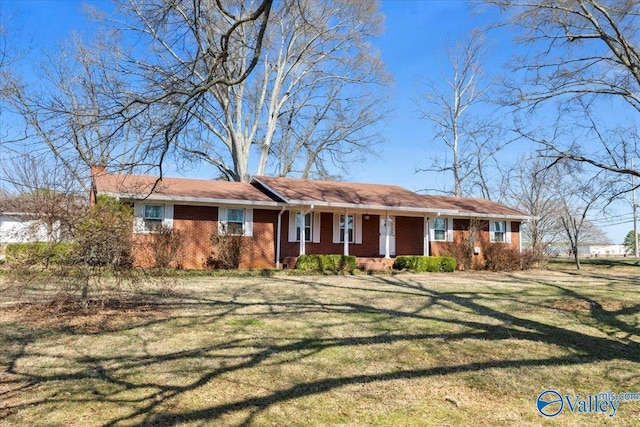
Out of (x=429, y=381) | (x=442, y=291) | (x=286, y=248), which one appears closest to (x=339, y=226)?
(x=286, y=248)

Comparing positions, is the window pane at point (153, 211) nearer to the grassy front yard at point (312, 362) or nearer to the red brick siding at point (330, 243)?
the red brick siding at point (330, 243)

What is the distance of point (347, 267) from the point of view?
16.5m

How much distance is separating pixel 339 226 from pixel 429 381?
49.4 feet

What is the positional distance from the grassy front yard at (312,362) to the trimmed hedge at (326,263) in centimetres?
698

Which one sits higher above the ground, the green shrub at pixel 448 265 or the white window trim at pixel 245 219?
the white window trim at pixel 245 219

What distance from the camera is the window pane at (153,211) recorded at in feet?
51.9

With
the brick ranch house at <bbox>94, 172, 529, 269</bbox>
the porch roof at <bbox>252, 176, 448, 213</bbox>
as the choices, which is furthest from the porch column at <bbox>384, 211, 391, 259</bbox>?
the porch roof at <bbox>252, 176, 448, 213</bbox>

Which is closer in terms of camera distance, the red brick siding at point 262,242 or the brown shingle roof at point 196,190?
the brown shingle roof at point 196,190

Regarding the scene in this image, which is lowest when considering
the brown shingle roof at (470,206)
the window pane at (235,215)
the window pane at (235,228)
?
the window pane at (235,228)

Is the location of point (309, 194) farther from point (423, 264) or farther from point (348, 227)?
point (423, 264)

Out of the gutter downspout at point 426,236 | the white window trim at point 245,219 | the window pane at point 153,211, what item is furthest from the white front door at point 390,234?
the window pane at point 153,211

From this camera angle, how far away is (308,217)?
19.0 metres

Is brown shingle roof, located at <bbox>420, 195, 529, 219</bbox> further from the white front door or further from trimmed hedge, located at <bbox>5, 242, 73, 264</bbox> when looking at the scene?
trimmed hedge, located at <bbox>5, 242, 73, 264</bbox>

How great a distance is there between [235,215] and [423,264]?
756 centimetres
